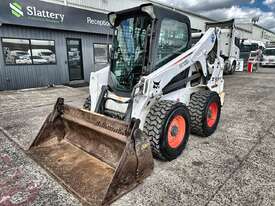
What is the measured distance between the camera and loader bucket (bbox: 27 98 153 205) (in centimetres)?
221

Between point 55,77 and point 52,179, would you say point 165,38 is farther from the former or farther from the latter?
point 55,77

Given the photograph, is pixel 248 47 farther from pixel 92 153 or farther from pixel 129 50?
pixel 92 153

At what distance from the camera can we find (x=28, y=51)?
30.6 feet

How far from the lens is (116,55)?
3.60m

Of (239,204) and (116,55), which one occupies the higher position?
(116,55)

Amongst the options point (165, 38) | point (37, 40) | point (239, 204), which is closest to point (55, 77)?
point (37, 40)

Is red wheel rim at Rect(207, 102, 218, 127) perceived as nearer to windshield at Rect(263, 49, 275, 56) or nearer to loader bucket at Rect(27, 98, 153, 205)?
loader bucket at Rect(27, 98, 153, 205)

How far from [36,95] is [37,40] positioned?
3.03m

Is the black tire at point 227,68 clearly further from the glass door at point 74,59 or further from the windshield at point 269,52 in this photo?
the glass door at point 74,59

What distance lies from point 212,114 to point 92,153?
2.52 m

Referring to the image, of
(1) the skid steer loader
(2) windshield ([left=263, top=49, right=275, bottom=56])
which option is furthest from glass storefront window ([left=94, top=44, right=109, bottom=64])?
(2) windshield ([left=263, top=49, right=275, bottom=56])

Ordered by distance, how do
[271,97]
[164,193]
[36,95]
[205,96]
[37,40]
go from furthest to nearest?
[37,40]
[36,95]
[271,97]
[205,96]
[164,193]

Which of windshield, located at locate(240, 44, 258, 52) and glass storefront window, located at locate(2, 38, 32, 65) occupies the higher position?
windshield, located at locate(240, 44, 258, 52)

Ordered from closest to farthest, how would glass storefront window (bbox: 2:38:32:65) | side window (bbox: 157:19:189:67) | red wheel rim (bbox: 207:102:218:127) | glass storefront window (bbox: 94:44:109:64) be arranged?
side window (bbox: 157:19:189:67) < red wheel rim (bbox: 207:102:218:127) < glass storefront window (bbox: 2:38:32:65) < glass storefront window (bbox: 94:44:109:64)
